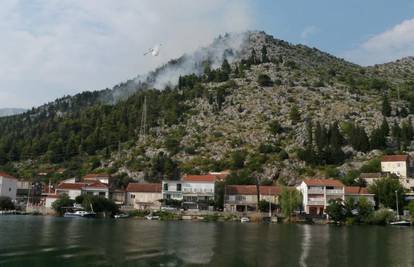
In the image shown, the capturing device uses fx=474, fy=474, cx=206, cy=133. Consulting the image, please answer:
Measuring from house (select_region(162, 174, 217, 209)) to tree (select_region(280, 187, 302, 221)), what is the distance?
22.8 m

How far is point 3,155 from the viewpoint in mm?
174375

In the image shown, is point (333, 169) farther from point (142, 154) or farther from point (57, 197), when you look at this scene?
point (57, 197)

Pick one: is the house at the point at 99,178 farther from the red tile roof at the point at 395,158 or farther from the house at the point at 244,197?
the red tile roof at the point at 395,158

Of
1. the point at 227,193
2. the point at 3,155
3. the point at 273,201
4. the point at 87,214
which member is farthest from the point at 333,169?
the point at 3,155

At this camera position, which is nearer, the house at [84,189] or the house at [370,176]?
the house at [370,176]

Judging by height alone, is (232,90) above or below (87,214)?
above

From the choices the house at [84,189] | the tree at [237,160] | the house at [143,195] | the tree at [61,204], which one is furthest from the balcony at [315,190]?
the tree at [61,204]

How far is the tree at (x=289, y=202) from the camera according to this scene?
100 m

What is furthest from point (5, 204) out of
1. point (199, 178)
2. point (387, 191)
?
point (387, 191)

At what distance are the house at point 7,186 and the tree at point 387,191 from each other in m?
95.3

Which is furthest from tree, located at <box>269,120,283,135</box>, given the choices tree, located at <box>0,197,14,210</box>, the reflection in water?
the reflection in water

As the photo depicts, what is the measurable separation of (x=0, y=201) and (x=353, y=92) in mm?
130037

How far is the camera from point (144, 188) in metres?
126

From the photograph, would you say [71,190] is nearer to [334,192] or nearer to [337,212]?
[334,192]
